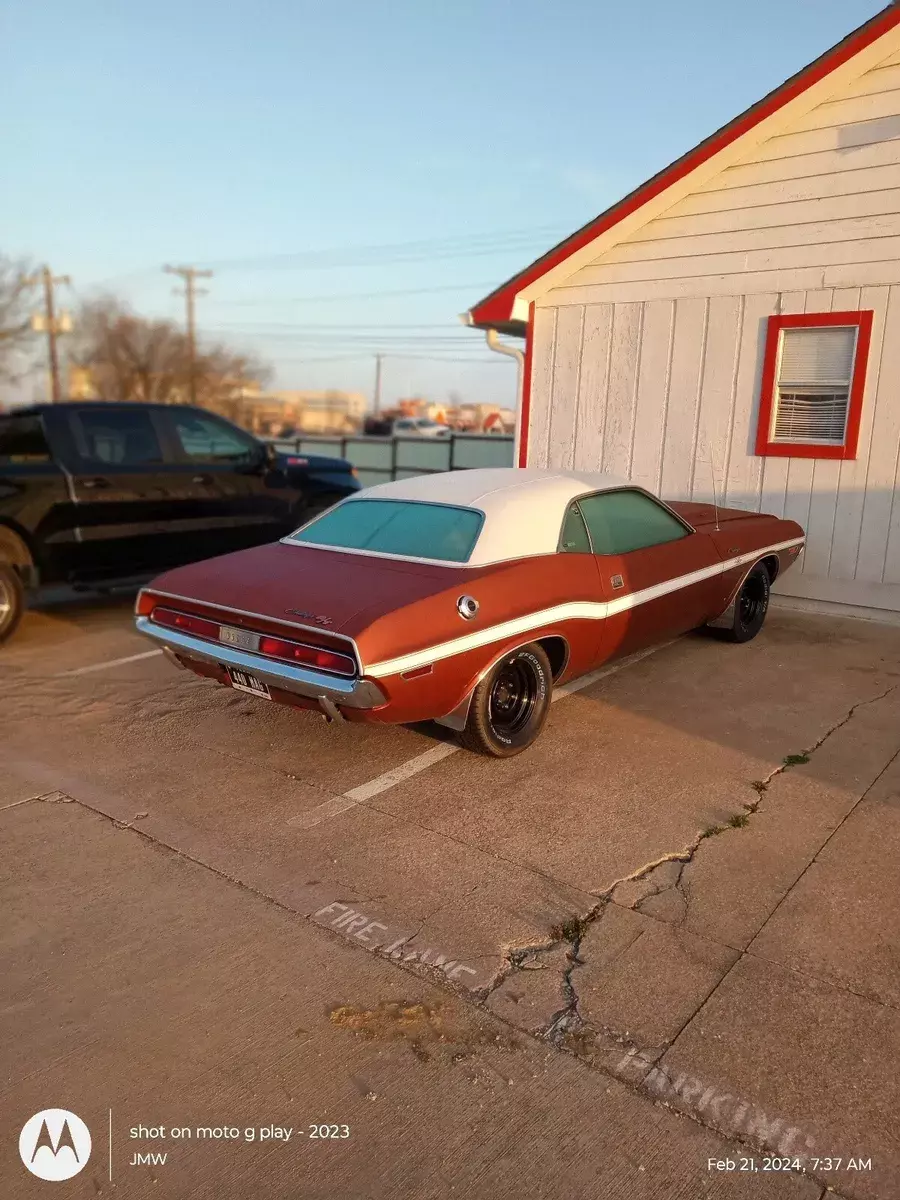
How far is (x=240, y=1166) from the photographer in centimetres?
227

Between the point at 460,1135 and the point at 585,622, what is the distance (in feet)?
10.0

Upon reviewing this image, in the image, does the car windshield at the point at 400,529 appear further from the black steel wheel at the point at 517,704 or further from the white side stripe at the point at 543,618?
the black steel wheel at the point at 517,704

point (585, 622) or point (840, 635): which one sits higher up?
point (585, 622)

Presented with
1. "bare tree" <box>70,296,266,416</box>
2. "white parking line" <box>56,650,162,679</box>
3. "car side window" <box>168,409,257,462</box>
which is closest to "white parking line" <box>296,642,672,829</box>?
"white parking line" <box>56,650,162,679</box>

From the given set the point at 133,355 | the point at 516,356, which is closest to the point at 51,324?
the point at 133,355

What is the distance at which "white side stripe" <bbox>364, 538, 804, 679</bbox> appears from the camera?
401 cm

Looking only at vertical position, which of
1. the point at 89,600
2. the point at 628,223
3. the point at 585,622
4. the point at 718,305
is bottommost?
the point at 89,600

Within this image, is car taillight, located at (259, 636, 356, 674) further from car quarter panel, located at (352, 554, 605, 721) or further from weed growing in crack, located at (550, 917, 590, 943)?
weed growing in crack, located at (550, 917, 590, 943)

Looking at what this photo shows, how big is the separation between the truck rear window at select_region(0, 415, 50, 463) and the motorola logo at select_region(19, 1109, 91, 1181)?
5974mm

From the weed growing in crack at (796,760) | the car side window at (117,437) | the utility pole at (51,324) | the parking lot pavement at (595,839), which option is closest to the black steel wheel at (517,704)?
the parking lot pavement at (595,839)

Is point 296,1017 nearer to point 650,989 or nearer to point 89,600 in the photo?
point 650,989

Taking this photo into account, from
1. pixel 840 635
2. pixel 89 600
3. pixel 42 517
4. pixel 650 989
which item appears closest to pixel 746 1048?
pixel 650 989

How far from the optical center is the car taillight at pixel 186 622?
463cm

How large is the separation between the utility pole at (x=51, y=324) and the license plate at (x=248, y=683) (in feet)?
156
